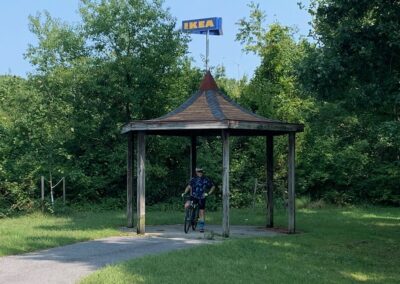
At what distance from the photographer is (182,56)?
2545 cm

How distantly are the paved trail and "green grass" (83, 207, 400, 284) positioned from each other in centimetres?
58

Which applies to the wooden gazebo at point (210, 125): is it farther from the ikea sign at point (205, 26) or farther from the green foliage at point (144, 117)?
the green foliage at point (144, 117)

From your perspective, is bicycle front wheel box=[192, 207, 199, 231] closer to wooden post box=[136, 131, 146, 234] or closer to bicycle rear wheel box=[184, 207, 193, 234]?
bicycle rear wheel box=[184, 207, 193, 234]

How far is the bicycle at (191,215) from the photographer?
14.5 m

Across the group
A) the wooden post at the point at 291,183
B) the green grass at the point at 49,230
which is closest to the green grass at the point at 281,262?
the wooden post at the point at 291,183

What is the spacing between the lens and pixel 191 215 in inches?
579

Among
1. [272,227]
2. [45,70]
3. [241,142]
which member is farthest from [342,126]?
[45,70]

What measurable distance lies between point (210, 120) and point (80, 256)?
463 centimetres

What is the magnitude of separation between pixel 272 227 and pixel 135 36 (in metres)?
12.0

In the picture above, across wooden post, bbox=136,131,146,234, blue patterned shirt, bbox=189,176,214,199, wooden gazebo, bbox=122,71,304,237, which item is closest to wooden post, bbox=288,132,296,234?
wooden gazebo, bbox=122,71,304,237

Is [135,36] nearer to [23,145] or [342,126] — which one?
[23,145]

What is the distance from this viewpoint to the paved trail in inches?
332

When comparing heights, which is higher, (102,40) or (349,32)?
(102,40)

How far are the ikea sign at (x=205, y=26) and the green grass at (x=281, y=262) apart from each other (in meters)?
6.62
